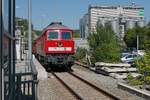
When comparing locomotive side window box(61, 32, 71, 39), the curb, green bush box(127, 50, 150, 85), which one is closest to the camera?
the curb

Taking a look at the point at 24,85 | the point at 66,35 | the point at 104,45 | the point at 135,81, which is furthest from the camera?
the point at 104,45

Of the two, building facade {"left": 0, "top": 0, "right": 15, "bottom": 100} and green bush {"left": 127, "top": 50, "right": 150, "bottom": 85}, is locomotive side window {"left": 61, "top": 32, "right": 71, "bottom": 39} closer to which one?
green bush {"left": 127, "top": 50, "right": 150, "bottom": 85}

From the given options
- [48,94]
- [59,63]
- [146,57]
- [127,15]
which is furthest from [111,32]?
[127,15]

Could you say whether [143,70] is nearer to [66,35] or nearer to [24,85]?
[24,85]

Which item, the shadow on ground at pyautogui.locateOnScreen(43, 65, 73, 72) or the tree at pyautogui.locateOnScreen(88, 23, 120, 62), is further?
the tree at pyautogui.locateOnScreen(88, 23, 120, 62)

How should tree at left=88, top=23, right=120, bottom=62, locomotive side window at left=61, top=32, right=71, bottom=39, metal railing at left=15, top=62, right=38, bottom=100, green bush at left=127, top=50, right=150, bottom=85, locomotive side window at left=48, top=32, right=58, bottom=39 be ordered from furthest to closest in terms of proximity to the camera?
tree at left=88, top=23, right=120, bottom=62 → locomotive side window at left=61, top=32, right=71, bottom=39 → locomotive side window at left=48, top=32, right=58, bottom=39 → green bush at left=127, top=50, right=150, bottom=85 → metal railing at left=15, top=62, right=38, bottom=100

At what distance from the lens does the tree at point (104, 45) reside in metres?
35.9

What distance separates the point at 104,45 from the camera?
1464 inches

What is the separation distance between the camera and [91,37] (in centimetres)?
4041

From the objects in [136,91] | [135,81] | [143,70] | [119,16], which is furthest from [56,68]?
[119,16]

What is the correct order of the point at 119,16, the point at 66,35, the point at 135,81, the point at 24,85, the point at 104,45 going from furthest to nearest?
the point at 119,16 < the point at 104,45 < the point at 66,35 < the point at 135,81 < the point at 24,85

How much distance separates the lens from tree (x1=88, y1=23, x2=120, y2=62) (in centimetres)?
3588

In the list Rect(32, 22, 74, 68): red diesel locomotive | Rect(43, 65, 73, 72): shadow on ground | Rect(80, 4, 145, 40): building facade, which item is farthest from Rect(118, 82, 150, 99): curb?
Rect(80, 4, 145, 40): building facade

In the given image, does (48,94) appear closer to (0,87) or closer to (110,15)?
(0,87)
